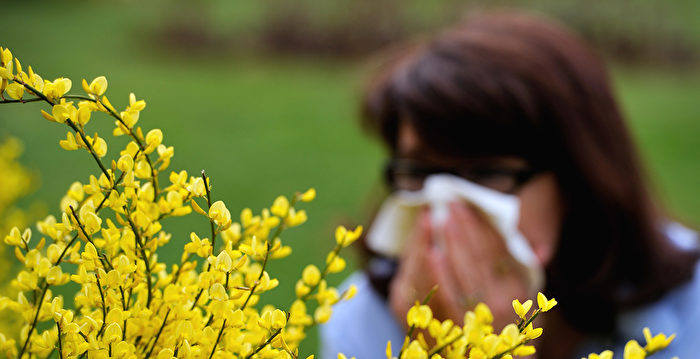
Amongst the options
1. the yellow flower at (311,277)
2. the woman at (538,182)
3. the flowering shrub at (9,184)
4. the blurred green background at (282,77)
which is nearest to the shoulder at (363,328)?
the woman at (538,182)

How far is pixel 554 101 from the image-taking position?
4.36 ft

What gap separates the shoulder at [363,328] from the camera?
5.44 feet

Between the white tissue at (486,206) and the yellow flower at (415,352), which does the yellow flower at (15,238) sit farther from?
the white tissue at (486,206)

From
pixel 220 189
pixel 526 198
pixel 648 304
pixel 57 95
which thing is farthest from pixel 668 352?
pixel 220 189

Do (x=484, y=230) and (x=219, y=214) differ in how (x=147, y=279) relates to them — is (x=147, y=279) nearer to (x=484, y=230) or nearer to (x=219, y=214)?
(x=219, y=214)

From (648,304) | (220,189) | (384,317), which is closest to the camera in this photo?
(648,304)

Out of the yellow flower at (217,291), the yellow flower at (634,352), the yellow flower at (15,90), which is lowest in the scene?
the yellow flower at (634,352)

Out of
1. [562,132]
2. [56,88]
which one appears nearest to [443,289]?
[562,132]

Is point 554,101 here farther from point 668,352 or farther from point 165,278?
point 165,278

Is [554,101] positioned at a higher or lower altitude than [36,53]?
lower

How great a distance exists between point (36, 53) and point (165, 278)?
645 cm

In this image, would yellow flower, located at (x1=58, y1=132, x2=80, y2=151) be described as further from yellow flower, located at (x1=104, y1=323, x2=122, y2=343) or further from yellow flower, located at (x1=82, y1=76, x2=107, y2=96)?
yellow flower, located at (x1=104, y1=323, x2=122, y2=343)

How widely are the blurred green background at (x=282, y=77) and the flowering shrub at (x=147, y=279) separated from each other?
8.99 ft

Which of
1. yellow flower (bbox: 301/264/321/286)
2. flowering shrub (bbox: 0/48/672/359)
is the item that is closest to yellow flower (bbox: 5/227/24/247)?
flowering shrub (bbox: 0/48/672/359)
